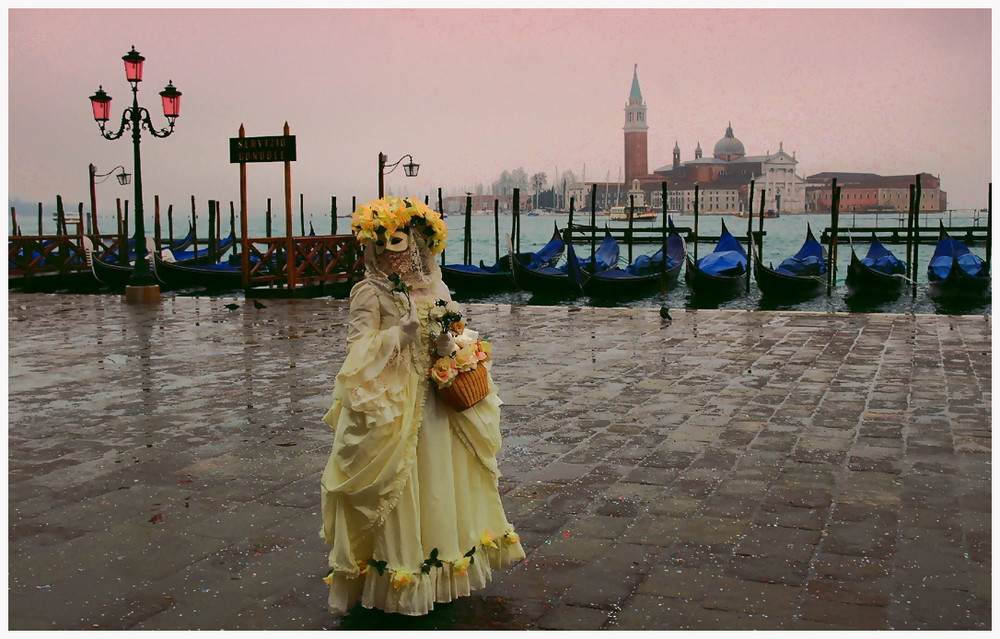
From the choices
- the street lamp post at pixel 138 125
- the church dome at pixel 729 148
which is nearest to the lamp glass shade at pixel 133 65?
the street lamp post at pixel 138 125

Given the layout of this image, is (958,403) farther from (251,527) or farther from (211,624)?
(211,624)

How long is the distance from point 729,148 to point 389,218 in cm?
13743

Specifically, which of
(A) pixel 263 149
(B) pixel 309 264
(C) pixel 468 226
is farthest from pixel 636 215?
(A) pixel 263 149

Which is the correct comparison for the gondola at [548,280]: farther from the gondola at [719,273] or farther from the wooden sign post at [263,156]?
the wooden sign post at [263,156]

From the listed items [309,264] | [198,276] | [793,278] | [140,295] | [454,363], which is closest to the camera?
[454,363]

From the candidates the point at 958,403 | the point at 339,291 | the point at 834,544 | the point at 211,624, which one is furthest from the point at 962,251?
the point at 211,624

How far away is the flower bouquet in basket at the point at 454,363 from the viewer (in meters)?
2.99

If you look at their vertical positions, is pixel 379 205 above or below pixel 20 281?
above

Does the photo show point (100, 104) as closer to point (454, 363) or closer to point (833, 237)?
point (454, 363)

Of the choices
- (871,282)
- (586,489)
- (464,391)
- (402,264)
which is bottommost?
(871,282)

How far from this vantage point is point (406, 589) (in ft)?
9.53

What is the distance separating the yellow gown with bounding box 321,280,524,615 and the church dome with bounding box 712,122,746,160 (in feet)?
440

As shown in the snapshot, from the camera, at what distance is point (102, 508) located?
13.2 ft
